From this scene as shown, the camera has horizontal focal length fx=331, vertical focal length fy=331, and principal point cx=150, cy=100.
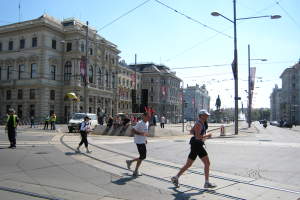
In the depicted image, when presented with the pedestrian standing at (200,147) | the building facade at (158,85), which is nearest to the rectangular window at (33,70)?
the building facade at (158,85)

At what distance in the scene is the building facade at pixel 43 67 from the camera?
59.3m

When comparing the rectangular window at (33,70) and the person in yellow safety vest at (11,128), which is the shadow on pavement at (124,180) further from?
the rectangular window at (33,70)

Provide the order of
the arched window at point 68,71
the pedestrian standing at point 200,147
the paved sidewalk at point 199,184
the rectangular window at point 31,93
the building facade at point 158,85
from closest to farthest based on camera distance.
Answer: the paved sidewalk at point 199,184
the pedestrian standing at point 200,147
the rectangular window at point 31,93
the arched window at point 68,71
the building facade at point 158,85

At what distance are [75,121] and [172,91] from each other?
81.4 meters

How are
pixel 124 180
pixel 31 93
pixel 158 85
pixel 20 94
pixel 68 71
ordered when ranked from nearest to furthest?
pixel 124 180
pixel 31 93
pixel 20 94
pixel 68 71
pixel 158 85

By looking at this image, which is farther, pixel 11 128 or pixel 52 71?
pixel 52 71

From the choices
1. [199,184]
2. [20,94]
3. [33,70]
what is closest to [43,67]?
[33,70]

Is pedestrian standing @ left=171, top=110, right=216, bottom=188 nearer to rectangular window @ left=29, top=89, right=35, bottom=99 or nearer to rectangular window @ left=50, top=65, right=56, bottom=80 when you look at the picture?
rectangular window @ left=29, top=89, right=35, bottom=99

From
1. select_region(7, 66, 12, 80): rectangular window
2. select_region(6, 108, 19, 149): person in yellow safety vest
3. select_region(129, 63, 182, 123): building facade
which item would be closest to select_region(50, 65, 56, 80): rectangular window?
select_region(7, 66, 12, 80): rectangular window

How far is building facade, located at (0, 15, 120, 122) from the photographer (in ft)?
194

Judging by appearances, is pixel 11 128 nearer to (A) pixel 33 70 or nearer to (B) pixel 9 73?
(A) pixel 33 70

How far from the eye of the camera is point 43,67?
5931cm

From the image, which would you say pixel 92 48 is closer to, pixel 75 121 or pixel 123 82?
pixel 123 82

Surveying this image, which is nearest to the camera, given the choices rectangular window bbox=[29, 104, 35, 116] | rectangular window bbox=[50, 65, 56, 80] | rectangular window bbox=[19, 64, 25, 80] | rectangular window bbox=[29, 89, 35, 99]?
rectangular window bbox=[29, 104, 35, 116]
